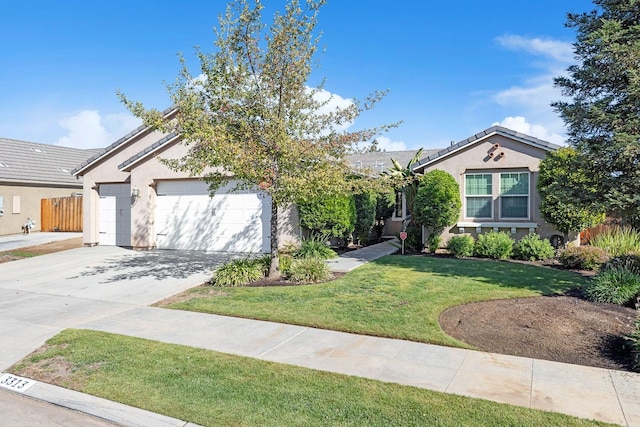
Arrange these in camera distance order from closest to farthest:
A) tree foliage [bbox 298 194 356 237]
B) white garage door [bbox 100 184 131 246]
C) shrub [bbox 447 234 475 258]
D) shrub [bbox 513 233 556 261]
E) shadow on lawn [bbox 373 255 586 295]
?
1. shadow on lawn [bbox 373 255 586 295]
2. shrub [bbox 513 233 556 261]
3. shrub [bbox 447 234 475 258]
4. tree foliage [bbox 298 194 356 237]
5. white garage door [bbox 100 184 131 246]

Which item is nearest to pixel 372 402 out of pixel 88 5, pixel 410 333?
pixel 410 333

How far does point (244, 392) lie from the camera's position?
428 cm

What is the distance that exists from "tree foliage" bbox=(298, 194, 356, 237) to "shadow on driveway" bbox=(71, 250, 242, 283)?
2708 millimetres

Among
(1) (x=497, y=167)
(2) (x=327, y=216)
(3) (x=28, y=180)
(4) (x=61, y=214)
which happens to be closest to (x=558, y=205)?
(1) (x=497, y=167)

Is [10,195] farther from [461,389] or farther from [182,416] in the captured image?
[461,389]

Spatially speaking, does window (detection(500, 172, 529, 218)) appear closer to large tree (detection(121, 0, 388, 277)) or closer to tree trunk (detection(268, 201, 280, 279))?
large tree (detection(121, 0, 388, 277))

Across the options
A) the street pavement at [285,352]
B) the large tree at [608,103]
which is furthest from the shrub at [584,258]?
the street pavement at [285,352]

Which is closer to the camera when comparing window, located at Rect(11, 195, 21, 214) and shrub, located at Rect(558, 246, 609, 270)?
shrub, located at Rect(558, 246, 609, 270)

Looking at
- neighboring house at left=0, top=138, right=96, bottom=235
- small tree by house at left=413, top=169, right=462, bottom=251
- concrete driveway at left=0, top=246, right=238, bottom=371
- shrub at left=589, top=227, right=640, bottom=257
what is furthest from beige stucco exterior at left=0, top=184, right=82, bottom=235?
shrub at left=589, top=227, right=640, bottom=257

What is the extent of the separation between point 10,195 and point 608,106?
26.5 meters

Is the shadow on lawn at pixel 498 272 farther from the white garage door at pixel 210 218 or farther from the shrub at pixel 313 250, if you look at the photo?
the white garage door at pixel 210 218

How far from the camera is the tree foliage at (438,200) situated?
45.9 feet

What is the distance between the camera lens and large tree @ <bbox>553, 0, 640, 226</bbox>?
8.31 meters

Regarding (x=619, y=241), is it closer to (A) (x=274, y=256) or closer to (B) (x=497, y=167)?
(B) (x=497, y=167)
